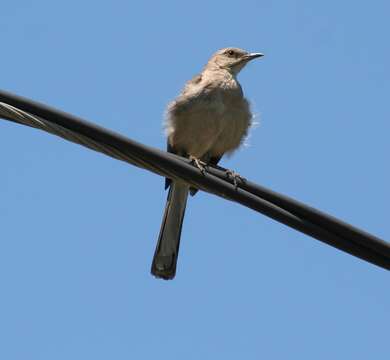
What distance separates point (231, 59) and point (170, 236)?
9.14 feet

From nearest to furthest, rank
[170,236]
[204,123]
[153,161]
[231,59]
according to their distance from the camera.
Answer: [153,161]
[170,236]
[204,123]
[231,59]

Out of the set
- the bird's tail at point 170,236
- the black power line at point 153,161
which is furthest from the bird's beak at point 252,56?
the black power line at point 153,161

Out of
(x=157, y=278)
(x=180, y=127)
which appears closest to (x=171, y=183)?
(x=180, y=127)

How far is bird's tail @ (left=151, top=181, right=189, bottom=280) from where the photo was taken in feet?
24.5

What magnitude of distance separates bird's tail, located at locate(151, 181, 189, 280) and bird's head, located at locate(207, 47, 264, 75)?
1.83 meters

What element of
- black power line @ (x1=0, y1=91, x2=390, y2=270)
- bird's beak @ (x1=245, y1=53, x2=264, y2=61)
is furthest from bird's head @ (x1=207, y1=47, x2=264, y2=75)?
black power line @ (x1=0, y1=91, x2=390, y2=270)

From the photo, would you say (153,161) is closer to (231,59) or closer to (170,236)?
(170,236)

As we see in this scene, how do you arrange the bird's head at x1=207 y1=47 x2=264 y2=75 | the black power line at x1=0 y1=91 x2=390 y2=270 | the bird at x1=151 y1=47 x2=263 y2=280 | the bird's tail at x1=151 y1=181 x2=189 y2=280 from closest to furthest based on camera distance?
the black power line at x1=0 y1=91 x2=390 y2=270, the bird's tail at x1=151 y1=181 x2=189 y2=280, the bird at x1=151 y1=47 x2=263 y2=280, the bird's head at x1=207 y1=47 x2=264 y2=75

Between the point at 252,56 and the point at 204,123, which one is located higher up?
the point at 252,56

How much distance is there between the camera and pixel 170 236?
25.2ft

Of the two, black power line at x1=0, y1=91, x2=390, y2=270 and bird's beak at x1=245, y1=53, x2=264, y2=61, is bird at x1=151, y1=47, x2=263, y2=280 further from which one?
black power line at x1=0, y1=91, x2=390, y2=270

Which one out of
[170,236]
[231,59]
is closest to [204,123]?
[170,236]

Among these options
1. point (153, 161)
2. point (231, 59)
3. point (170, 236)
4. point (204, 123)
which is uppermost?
point (231, 59)

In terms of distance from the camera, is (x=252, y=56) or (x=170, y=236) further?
(x=252, y=56)
